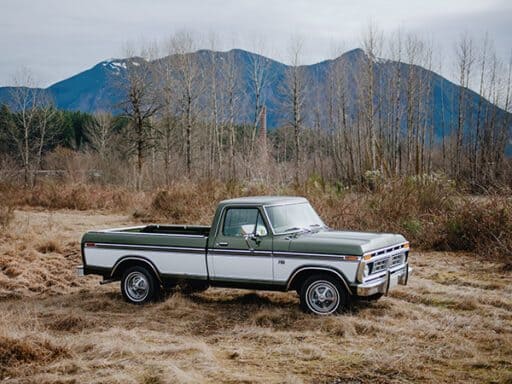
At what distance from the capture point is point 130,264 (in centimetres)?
1043

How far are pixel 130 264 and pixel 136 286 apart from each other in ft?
1.28

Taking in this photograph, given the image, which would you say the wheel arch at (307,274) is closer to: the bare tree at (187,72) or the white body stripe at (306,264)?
the white body stripe at (306,264)

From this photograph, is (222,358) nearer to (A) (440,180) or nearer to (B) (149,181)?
(A) (440,180)

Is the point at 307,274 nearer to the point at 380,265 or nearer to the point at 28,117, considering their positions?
the point at 380,265

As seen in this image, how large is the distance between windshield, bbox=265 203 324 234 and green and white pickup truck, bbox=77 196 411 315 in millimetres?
18

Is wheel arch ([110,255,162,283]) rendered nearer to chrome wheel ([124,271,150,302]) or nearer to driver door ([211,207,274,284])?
chrome wheel ([124,271,150,302])

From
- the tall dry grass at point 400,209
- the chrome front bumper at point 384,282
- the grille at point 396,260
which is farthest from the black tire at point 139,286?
the tall dry grass at point 400,209

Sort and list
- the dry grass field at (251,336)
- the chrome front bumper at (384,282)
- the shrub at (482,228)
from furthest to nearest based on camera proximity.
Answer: the shrub at (482,228) → the chrome front bumper at (384,282) → the dry grass field at (251,336)

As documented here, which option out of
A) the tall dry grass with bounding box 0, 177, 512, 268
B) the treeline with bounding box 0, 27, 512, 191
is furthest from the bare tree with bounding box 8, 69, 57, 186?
the tall dry grass with bounding box 0, 177, 512, 268

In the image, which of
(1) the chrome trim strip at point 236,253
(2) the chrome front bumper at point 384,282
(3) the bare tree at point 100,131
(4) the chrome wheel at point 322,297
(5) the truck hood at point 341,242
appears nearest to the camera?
(2) the chrome front bumper at point 384,282

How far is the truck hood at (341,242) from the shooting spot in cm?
870

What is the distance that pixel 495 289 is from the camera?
11.1 meters

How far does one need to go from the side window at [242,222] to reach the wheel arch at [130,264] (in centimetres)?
145

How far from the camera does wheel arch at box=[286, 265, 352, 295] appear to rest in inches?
343
